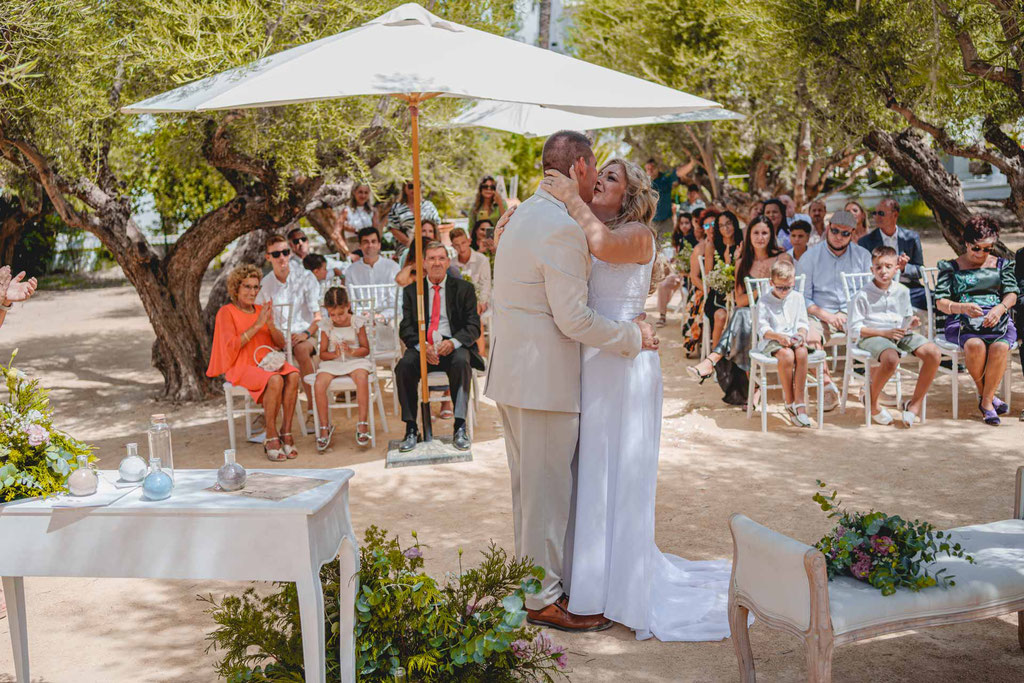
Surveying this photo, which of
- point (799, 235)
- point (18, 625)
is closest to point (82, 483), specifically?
point (18, 625)

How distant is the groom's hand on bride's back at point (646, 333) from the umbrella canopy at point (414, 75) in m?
2.26

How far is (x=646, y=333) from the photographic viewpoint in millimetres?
4367

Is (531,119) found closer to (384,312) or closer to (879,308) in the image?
(384,312)

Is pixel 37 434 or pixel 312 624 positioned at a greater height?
pixel 37 434

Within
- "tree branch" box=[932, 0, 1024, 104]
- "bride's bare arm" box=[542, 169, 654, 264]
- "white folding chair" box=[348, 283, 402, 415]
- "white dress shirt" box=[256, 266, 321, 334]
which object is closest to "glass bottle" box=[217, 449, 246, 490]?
"bride's bare arm" box=[542, 169, 654, 264]

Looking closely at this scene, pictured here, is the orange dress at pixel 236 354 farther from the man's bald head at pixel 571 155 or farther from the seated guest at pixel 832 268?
the seated guest at pixel 832 268

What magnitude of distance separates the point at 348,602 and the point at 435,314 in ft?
14.6

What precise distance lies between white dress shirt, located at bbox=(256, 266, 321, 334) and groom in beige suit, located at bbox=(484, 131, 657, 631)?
449 centimetres

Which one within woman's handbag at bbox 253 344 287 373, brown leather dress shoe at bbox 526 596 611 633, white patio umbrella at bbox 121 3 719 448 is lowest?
brown leather dress shoe at bbox 526 596 611 633

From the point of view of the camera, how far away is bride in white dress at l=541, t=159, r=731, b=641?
429 cm

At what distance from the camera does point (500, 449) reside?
7613mm

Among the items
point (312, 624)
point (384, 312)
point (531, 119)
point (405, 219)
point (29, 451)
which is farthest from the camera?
point (405, 219)

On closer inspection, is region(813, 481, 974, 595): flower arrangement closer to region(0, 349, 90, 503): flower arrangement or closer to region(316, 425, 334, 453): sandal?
region(0, 349, 90, 503): flower arrangement

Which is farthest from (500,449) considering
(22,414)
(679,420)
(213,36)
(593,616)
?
(22,414)
